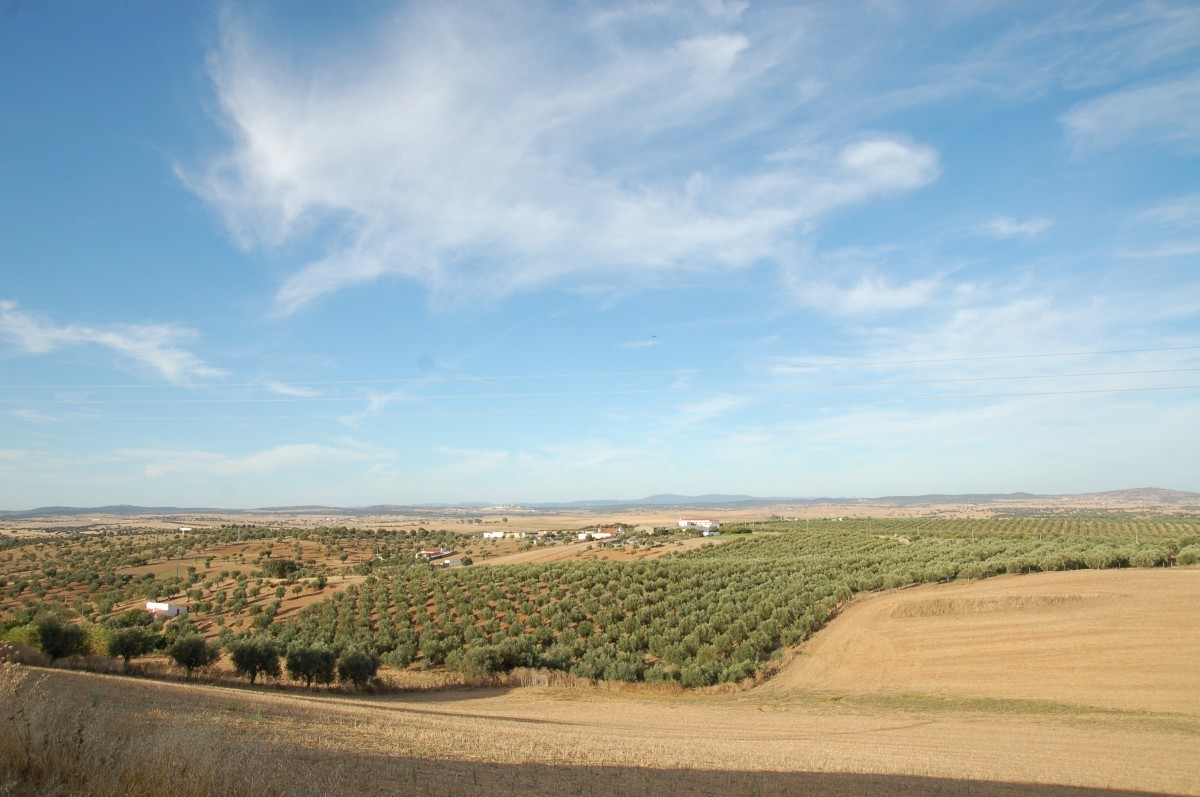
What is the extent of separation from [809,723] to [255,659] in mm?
21617

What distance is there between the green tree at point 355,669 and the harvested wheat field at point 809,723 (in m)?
2.18

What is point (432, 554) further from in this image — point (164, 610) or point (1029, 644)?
point (1029, 644)

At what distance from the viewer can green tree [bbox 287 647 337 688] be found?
26.8 metres

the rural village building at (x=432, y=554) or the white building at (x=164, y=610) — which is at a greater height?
the white building at (x=164, y=610)

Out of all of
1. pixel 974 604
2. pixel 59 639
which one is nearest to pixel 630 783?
pixel 59 639

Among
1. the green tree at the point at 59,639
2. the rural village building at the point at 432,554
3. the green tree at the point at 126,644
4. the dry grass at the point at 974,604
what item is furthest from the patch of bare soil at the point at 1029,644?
the rural village building at the point at 432,554

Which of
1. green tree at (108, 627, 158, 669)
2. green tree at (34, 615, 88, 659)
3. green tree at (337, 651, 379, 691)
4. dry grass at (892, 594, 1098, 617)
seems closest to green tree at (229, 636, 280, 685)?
green tree at (337, 651, 379, 691)

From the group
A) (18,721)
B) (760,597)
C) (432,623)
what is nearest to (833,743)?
(18,721)

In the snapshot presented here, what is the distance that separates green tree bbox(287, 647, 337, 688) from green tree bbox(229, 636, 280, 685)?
0.95m

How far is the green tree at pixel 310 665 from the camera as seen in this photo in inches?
1054

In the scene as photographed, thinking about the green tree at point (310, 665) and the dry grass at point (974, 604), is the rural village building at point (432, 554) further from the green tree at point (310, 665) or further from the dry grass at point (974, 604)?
the dry grass at point (974, 604)

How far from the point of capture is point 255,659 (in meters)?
27.2

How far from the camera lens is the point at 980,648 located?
30312 mm

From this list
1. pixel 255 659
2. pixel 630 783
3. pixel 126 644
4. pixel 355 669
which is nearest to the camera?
pixel 630 783
